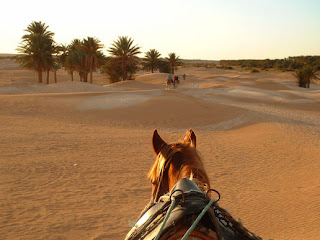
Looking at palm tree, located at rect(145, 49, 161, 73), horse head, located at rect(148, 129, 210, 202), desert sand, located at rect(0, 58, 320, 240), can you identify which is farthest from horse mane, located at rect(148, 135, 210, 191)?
palm tree, located at rect(145, 49, 161, 73)

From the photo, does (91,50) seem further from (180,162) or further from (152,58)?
(180,162)


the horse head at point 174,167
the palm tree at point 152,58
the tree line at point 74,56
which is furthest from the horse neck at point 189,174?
the palm tree at point 152,58

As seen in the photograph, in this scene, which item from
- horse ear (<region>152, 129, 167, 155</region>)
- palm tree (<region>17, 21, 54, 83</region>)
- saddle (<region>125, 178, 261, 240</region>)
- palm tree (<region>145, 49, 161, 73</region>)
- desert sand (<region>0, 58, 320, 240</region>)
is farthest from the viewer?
palm tree (<region>145, 49, 161, 73</region>)

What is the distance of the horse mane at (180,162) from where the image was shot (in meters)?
1.96

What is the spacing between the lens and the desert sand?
5.30m

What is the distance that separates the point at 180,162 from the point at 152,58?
185ft

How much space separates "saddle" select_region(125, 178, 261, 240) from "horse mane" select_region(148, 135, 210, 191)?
0.53 metres

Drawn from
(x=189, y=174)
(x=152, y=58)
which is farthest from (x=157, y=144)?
(x=152, y=58)

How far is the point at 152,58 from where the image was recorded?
Result: 5703 cm

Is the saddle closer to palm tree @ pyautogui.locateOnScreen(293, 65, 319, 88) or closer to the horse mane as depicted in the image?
the horse mane

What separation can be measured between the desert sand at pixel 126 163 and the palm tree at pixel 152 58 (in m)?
37.7

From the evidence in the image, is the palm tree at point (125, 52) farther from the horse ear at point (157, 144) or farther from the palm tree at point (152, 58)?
the horse ear at point (157, 144)

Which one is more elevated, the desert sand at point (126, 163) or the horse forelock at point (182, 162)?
the horse forelock at point (182, 162)

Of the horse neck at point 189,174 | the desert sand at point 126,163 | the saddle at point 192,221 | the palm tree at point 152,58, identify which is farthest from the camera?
the palm tree at point 152,58
